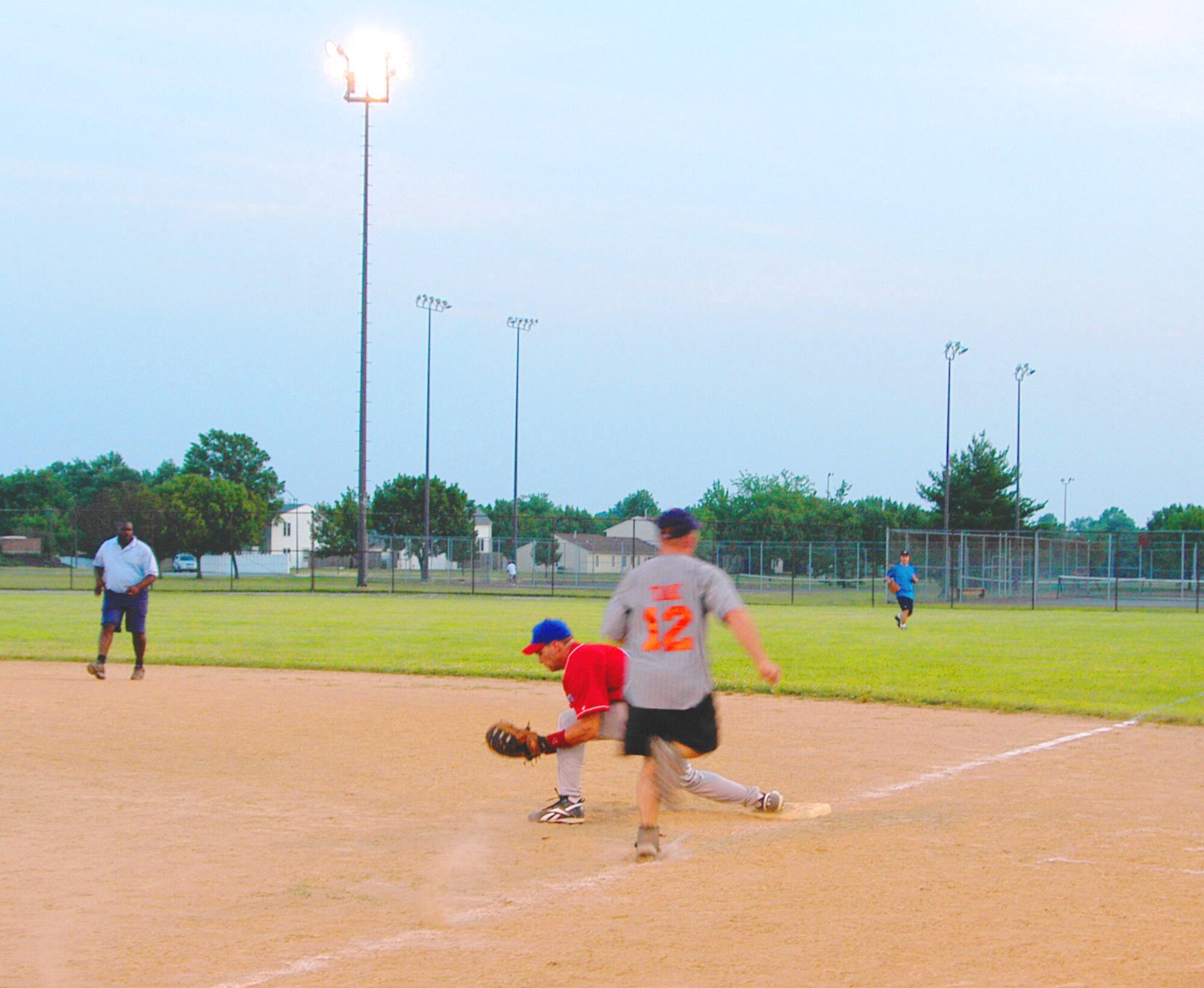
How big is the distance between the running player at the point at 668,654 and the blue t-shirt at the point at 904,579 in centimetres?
2098

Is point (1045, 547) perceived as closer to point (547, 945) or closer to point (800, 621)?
point (800, 621)

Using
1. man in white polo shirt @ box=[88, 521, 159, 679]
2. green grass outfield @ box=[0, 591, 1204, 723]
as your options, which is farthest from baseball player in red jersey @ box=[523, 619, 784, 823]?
man in white polo shirt @ box=[88, 521, 159, 679]

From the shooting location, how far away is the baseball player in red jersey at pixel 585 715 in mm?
7047

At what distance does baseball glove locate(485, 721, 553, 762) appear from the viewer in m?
7.08

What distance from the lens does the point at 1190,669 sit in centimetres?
1736

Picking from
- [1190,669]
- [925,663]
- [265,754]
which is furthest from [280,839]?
[1190,669]

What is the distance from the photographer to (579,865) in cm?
623

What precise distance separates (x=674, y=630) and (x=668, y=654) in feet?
0.40

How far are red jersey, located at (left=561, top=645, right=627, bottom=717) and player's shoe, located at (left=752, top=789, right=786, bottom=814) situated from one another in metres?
0.99

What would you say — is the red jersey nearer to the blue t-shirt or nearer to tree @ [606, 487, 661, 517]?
the blue t-shirt

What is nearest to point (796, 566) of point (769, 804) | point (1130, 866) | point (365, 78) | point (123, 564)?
point (365, 78)

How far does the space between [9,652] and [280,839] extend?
13.5m

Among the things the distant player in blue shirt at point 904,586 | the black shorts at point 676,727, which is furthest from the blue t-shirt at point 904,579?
the black shorts at point 676,727

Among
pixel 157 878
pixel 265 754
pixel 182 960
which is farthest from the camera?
pixel 265 754
